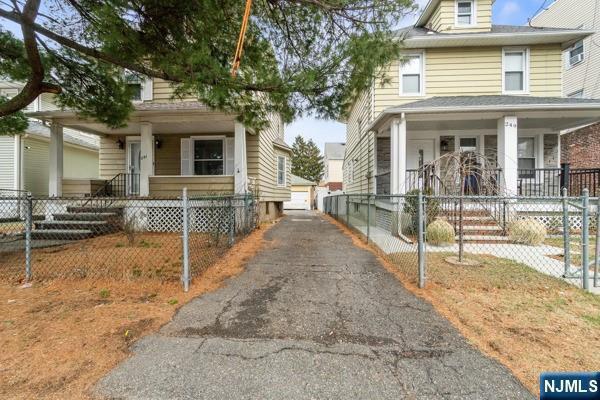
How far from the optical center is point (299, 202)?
108ft

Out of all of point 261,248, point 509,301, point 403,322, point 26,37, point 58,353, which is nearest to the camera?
point 58,353

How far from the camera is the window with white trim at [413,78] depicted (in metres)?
10.8

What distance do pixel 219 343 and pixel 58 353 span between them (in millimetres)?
1321

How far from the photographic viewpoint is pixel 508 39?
10266 mm

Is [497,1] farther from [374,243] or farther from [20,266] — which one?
[20,266]

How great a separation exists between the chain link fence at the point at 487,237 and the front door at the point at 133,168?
26.2 feet

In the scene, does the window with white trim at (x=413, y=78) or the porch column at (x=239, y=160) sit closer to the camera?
the porch column at (x=239, y=160)

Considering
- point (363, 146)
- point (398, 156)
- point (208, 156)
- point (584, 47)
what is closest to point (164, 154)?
point (208, 156)

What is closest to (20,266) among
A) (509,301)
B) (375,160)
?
(509,301)

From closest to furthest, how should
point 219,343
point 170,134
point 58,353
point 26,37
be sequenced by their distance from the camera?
1. point 58,353
2. point 219,343
3. point 26,37
4. point 170,134

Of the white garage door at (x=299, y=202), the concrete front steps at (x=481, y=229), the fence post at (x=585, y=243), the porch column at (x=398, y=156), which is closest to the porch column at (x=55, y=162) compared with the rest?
the porch column at (x=398, y=156)

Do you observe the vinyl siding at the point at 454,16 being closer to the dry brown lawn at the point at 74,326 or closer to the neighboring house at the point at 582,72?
the neighboring house at the point at 582,72

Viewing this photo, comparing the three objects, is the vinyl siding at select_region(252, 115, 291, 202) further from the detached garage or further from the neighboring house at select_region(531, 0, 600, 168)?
the detached garage

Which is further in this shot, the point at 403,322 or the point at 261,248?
the point at 261,248
